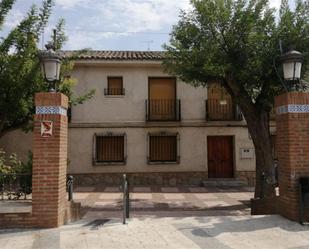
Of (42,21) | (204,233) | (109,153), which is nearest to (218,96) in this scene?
(109,153)

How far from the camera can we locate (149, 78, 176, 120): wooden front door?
58.1 ft

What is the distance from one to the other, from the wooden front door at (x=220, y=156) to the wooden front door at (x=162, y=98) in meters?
2.45

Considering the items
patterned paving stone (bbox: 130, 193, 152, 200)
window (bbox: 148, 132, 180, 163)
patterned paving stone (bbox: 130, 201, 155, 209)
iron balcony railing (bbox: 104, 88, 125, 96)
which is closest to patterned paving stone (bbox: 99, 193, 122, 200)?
patterned paving stone (bbox: 130, 193, 152, 200)

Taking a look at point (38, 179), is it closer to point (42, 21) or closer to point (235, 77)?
point (42, 21)

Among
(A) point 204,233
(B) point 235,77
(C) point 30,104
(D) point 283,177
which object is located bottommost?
(A) point 204,233

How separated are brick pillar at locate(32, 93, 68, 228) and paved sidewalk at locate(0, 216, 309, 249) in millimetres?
332

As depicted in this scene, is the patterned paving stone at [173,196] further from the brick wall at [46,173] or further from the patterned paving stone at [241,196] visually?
the brick wall at [46,173]

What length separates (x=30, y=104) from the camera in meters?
9.54

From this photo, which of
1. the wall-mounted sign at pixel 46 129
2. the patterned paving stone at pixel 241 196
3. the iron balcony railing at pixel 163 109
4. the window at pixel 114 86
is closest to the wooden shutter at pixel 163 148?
the iron balcony railing at pixel 163 109

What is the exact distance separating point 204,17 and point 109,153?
30.3 feet

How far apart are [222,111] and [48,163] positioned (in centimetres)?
1264

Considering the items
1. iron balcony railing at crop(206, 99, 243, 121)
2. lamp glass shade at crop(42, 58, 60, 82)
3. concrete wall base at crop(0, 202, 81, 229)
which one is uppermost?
iron balcony railing at crop(206, 99, 243, 121)

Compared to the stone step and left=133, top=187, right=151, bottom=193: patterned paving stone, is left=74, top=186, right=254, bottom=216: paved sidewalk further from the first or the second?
the stone step

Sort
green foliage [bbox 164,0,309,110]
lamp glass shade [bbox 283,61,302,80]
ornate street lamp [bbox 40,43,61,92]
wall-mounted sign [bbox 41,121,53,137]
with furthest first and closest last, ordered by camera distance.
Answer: green foliage [bbox 164,0,309,110]
lamp glass shade [bbox 283,61,302,80]
ornate street lamp [bbox 40,43,61,92]
wall-mounted sign [bbox 41,121,53,137]
